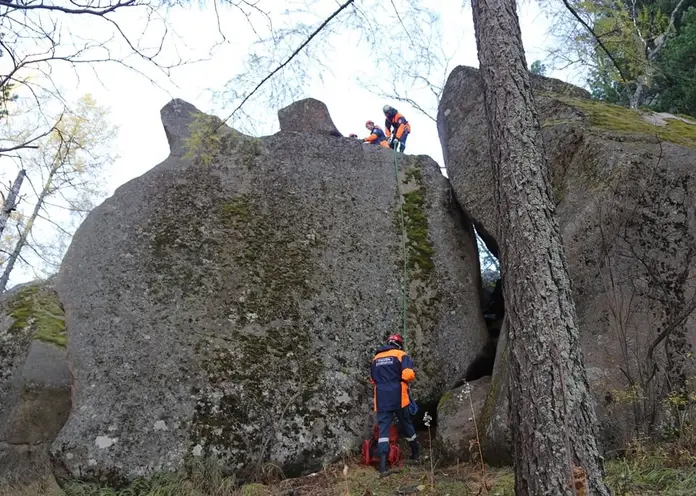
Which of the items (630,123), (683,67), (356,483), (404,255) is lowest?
(356,483)

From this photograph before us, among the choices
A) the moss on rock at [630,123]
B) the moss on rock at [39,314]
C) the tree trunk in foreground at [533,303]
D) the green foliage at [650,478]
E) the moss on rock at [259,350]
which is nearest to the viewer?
the tree trunk in foreground at [533,303]

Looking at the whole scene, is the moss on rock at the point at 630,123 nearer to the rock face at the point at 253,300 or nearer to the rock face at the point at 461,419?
A: the rock face at the point at 253,300

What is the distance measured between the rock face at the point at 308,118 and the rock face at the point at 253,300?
2.17 feet

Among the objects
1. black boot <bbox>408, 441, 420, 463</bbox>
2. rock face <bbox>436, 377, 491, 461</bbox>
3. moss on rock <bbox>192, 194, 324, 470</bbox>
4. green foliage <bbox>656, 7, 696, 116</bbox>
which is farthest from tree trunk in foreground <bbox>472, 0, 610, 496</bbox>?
green foliage <bbox>656, 7, 696, 116</bbox>

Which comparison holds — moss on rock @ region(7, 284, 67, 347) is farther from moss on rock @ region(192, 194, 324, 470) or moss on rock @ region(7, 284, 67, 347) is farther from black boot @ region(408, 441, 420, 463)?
black boot @ region(408, 441, 420, 463)

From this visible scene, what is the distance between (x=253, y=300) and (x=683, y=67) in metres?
10.5

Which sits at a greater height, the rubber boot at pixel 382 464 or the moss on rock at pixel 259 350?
the moss on rock at pixel 259 350

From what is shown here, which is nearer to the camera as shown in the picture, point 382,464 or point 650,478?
point 650,478

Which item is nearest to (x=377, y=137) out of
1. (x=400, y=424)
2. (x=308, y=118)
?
(x=308, y=118)

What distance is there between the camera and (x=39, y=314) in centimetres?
802

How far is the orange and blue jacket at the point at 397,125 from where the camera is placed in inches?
419

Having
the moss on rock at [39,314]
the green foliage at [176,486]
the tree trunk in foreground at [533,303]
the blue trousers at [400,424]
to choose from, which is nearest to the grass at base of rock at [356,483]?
the green foliage at [176,486]

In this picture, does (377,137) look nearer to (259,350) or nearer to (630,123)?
(630,123)

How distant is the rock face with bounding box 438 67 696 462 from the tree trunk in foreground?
2.20ft
